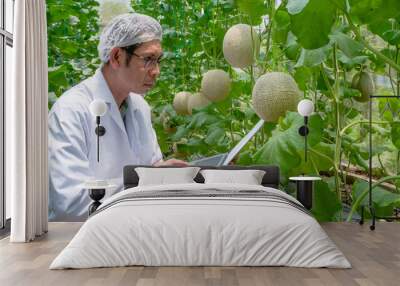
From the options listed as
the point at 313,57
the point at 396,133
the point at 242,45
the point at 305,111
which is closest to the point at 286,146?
the point at 305,111

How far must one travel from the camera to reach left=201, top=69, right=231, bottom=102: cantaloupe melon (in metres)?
5.16

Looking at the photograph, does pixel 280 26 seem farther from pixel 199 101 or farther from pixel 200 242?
pixel 200 242

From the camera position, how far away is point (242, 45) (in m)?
4.68

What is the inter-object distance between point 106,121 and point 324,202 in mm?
1718

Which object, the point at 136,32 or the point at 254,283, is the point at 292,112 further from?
the point at 254,283

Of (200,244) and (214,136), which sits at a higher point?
(214,136)

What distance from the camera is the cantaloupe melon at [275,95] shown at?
4.29m

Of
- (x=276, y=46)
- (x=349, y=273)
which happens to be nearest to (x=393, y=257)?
(x=349, y=273)

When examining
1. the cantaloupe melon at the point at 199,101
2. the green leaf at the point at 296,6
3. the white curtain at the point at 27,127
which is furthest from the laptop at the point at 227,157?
the green leaf at the point at 296,6

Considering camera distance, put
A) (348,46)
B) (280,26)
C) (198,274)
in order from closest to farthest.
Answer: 1. (198,274)
2. (348,46)
3. (280,26)

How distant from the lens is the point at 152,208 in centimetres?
344

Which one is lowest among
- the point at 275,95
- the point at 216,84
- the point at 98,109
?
the point at 98,109

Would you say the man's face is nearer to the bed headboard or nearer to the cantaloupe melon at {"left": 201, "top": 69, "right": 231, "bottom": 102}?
the cantaloupe melon at {"left": 201, "top": 69, "right": 231, "bottom": 102}

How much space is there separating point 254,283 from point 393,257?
1079mm
